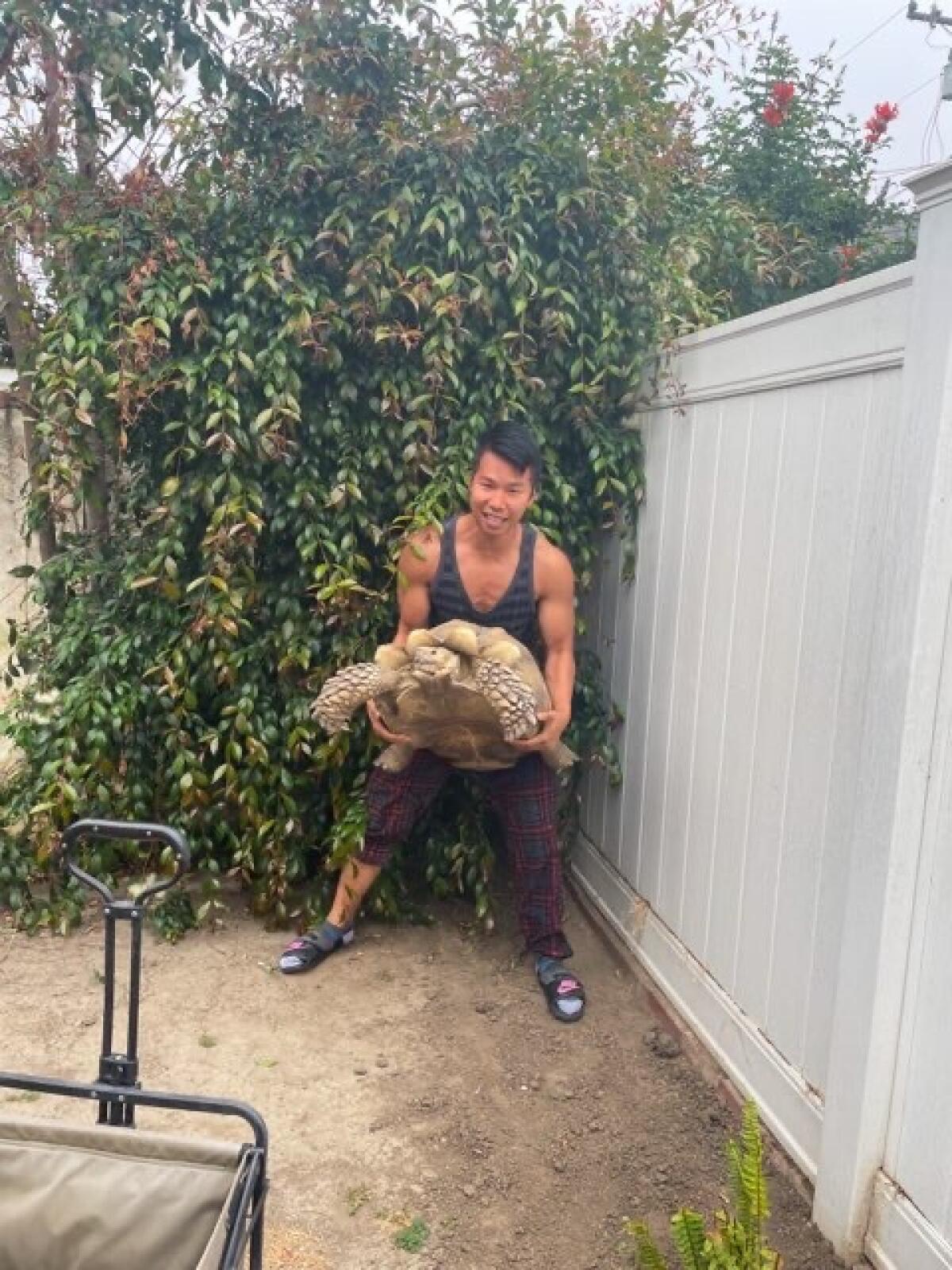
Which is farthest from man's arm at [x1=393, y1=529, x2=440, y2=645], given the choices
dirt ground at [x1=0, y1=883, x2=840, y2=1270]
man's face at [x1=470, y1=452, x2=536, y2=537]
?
dirt ground at [x1=0, y1=883, x2=840, y2=1270]

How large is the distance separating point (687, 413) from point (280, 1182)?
88.3 inches

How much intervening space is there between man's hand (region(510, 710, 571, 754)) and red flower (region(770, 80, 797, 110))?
3.48 meters

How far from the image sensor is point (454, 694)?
292cm

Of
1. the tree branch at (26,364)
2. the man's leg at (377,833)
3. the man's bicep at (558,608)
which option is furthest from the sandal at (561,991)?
the tree branch at (26,364)

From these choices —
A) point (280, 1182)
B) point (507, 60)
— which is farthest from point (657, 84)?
point (280, 1182)

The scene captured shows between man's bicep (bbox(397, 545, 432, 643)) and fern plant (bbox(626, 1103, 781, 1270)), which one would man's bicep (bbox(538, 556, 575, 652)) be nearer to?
man's bicep (bbox(397, 545, 432, 643))

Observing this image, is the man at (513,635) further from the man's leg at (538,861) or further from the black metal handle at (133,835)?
the black metal handle at (133,835)

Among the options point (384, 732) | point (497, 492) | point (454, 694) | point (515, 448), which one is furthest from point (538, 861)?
point (515, 448)

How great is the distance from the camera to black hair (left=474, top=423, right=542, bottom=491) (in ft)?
9.98

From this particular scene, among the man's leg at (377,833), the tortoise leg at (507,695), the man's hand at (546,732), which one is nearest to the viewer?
the tortoise leg at (507,695)

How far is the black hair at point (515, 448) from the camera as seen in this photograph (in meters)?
3.04

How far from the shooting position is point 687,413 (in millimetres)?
3189

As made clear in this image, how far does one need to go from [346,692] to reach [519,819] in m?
0.71

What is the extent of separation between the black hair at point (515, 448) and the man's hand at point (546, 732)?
65cm
